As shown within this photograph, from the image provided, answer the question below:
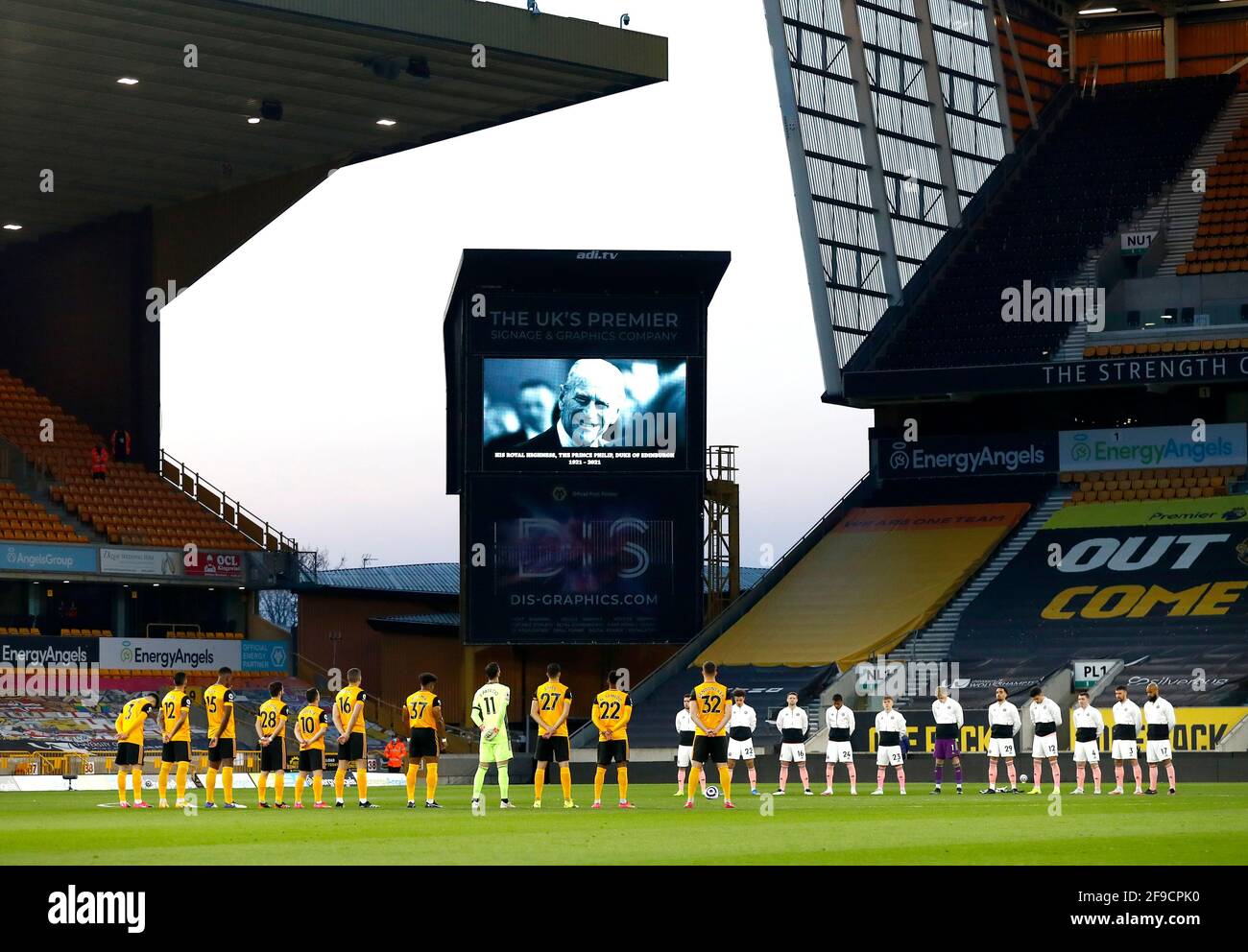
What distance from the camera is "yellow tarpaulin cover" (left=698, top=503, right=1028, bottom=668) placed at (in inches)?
1873

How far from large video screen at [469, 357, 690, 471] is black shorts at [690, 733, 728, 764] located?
62.9 feet

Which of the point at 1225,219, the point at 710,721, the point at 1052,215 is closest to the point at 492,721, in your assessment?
the point at 710,721

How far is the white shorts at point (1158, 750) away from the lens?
30.5m

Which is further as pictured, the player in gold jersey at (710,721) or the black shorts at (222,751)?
the black shorts at (222,751)

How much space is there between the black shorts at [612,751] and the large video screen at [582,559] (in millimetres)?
17858

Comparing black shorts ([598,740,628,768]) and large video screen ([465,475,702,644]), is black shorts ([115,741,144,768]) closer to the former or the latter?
black shorts ([598,740,628,768])

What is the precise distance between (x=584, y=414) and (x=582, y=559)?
3284mm

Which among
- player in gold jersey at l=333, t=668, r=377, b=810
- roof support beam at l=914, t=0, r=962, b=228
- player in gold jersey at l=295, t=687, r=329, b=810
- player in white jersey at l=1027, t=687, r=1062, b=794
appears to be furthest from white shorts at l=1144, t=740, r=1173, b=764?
roof support beam at l=914, t=0, r=962, b=228

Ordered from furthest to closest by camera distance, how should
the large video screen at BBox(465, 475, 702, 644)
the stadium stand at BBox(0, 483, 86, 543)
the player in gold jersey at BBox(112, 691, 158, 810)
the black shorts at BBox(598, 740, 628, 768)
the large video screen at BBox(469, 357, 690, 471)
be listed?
the stadium stand at BBox(0, 483, 86, 543), the large video screen at BBox(469, 357, 690, 471), the large video screen at BBox(465, 475, 702, 644), the player in gold jersey at BBox(112, 691, 158, 810), the black shorts at BBox(598, 740, 628, 768)

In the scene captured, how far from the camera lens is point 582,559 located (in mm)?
Result: 45562

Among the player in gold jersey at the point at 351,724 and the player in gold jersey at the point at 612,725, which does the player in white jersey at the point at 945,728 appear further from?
the player in gold jersey at the point at 351,724

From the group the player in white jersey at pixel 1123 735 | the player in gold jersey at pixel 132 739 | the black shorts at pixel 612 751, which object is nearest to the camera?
the black shorts at pixel 612 751

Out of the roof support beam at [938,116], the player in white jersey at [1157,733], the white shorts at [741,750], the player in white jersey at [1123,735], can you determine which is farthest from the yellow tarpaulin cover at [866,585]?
the player in white jersey at [1157,733]
